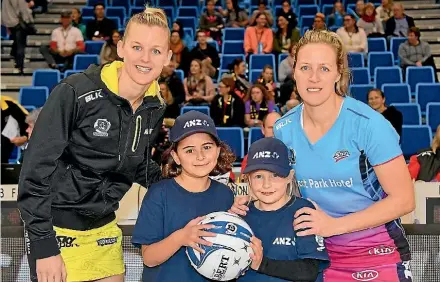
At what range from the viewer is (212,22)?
1491 centimetres

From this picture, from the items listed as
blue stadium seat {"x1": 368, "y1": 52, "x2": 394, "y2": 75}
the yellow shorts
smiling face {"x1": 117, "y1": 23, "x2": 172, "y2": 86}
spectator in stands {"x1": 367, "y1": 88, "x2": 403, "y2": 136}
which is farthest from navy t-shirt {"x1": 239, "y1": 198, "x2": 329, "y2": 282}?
blue stadium seat {"x1": 368, "y1": 52, "x2": 394, "y2": 75}

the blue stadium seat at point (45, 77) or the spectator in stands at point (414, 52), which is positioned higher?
the spectator in stands at point (414, 52)

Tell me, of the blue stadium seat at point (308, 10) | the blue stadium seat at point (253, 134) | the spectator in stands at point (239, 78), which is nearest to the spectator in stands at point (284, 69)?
the spectator in stands at point (239, 78)

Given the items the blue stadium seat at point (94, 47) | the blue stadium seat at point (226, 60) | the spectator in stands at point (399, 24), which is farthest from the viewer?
the spectator in stands at point (399, 24)

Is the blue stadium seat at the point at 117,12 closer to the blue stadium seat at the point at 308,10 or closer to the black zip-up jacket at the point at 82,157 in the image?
the blue stadium seat at the point at 308,10

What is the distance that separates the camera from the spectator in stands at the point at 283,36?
13984 mm

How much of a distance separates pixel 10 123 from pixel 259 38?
17.0 ft

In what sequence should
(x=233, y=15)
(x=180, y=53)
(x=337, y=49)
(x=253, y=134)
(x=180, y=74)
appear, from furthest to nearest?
(x=233, y=15)
(x=180, y=53)
(x=180, y=74)
(x=253, y=134)
(x=337, y=49)

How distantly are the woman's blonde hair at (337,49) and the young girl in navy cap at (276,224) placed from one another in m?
0.39

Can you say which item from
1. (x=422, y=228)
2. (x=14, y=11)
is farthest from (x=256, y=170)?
(x=14, y=11)

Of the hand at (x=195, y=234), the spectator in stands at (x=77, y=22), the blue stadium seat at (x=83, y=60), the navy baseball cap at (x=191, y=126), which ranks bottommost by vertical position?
the hand at (x=195, y=234)

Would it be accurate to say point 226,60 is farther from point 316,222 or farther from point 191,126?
point 316,222

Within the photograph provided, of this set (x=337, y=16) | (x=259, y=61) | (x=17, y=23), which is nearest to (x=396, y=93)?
(x=259, y=61)

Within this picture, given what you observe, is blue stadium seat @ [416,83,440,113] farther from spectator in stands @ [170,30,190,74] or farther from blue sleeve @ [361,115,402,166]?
blue sleeve @ [361,115,402,166]
